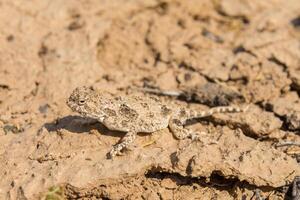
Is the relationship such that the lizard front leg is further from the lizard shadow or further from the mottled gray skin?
the lizard shadow

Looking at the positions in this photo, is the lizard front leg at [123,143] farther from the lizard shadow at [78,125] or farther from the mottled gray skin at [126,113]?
the lizard shadow at [78,125]

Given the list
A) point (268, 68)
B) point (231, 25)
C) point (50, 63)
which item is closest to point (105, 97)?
point (50, 63)

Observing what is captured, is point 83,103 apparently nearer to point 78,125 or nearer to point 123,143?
point 78,125

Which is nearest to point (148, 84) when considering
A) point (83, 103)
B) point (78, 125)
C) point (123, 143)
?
point (78, 125)

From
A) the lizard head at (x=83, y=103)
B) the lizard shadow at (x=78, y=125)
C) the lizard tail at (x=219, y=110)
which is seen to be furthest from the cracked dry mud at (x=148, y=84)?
the lizard head at (x=83, y=103)

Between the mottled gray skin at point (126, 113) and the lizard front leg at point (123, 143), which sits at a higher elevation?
the mottled gray skin at point (126, 113)

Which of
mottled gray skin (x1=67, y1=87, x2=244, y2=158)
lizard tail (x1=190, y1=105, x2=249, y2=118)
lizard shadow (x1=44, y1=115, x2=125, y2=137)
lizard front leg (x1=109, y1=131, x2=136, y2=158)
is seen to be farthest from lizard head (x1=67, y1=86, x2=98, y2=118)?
lizard tail (x1=190, y1=105, x2=249, y2=118)
